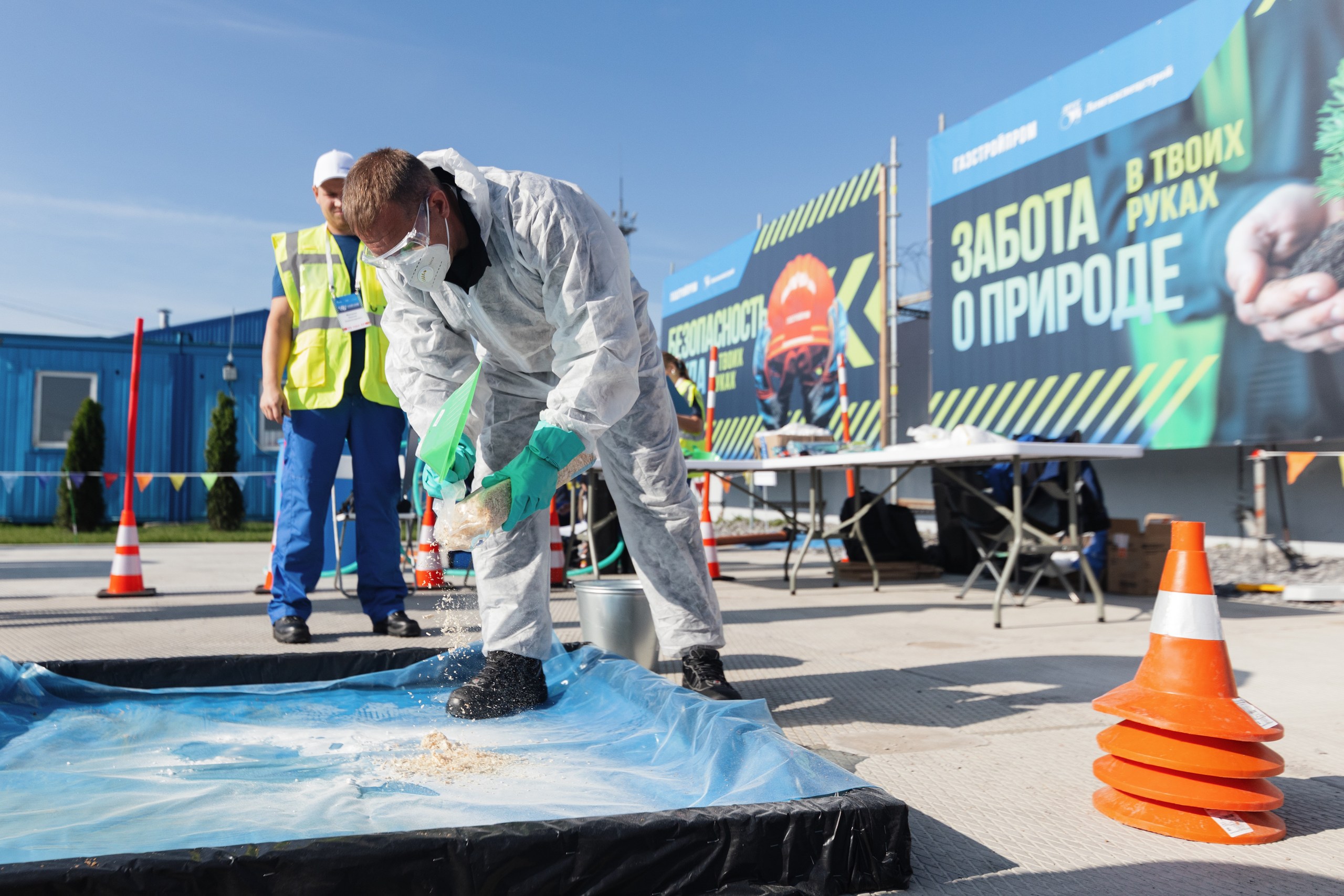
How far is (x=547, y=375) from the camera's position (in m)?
2.53

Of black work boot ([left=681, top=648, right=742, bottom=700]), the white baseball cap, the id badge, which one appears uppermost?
the white baseball cap

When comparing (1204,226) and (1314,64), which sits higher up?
(1314,64)

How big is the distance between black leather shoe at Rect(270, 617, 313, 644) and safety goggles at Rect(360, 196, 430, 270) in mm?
2161

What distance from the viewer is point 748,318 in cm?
1565

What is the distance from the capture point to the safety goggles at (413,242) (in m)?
2.02

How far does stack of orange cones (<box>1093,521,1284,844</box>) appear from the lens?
159cm

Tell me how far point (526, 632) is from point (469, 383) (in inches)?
30.2

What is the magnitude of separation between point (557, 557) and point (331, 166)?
10.2 feet

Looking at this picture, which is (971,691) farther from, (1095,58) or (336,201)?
(1095,58)

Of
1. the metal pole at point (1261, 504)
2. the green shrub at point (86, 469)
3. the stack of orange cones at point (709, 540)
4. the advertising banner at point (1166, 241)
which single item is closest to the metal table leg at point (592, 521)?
the stack of orange cones at point (709, 540)

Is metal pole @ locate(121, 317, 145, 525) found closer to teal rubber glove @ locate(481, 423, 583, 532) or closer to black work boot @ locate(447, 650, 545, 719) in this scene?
black work boot @ locate(447, 650, 545, 719)

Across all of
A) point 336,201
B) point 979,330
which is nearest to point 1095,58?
point 979,330

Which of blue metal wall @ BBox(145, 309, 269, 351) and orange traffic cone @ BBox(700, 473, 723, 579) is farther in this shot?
blue metal wall @ BBox(145, 309, 269, 351)

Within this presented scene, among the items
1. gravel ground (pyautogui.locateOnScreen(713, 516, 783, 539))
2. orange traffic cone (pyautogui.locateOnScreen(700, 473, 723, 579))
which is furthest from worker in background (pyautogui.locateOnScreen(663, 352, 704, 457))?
gravel ground (pyautogui.locateOnScreen(713, 516, 783, 539))
